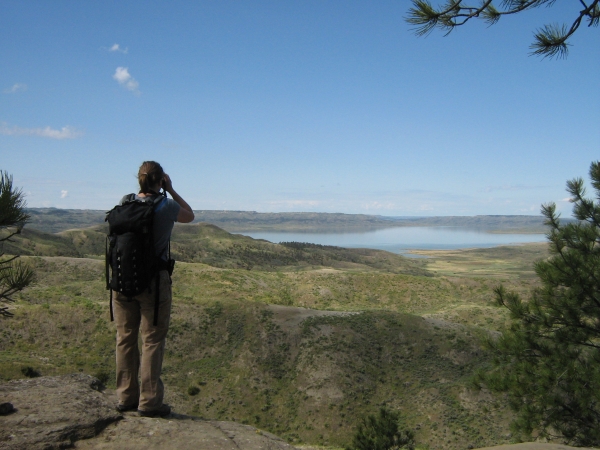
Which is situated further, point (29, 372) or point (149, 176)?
point (29, 372)

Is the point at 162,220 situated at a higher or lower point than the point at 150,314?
higher

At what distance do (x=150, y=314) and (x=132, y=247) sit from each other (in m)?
0.77

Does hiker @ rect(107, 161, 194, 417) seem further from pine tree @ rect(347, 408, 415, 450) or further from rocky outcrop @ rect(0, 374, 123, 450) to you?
pine tree @ rect(347, 408, 415, 450)

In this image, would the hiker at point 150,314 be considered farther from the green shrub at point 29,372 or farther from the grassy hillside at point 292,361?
the green shrub at point 29,372

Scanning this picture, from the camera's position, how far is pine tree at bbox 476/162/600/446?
9.31m

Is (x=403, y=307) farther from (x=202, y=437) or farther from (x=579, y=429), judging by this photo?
(x=202, y=437)

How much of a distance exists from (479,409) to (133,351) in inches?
866

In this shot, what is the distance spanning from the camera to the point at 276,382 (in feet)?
83.4

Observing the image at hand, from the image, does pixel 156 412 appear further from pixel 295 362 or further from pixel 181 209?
pixel 295 362

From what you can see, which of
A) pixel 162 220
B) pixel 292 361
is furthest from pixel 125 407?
pixel 292 361

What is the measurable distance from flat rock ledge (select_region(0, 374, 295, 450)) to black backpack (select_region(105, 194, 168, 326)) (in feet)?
3.66

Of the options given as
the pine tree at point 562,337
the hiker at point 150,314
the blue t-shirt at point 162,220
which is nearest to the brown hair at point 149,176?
the hiker at point 150,314

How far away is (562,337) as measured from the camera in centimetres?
979

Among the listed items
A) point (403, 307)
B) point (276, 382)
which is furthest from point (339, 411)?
point (403, 307)
